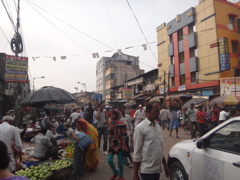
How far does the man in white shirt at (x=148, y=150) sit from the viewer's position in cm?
260

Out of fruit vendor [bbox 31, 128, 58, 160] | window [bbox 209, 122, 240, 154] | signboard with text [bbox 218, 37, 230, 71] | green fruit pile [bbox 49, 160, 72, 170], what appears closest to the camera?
window [bbox 209, 122, 240, 154]

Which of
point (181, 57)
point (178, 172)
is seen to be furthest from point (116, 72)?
point (178, 172)

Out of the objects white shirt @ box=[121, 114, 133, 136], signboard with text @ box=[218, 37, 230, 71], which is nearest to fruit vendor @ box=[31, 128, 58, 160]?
white shirt @ box=[121, 114, 133, 136]

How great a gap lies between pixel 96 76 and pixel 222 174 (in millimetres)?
60267

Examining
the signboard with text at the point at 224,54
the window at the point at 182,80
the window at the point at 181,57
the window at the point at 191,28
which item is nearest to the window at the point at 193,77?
the window at the point at 182,80

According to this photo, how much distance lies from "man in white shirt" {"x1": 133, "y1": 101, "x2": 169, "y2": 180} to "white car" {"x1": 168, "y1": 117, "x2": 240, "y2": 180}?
31.8 inches

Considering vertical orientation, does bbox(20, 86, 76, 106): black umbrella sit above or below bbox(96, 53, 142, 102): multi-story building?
below

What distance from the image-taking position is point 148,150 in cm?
262

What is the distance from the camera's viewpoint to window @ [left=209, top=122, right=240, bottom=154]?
2.82 meters

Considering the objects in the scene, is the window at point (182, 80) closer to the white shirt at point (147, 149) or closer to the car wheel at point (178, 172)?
the car wheel at point (178, 172)

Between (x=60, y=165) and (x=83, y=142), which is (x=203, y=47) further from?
(x=60, y=165)

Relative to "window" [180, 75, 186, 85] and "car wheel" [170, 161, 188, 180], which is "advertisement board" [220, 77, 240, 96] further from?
"car wheel" [170, 161, 188, 180]

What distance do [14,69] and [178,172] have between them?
9.59 metres

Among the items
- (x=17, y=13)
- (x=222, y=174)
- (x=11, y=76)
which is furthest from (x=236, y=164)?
(x=17, y=13)
